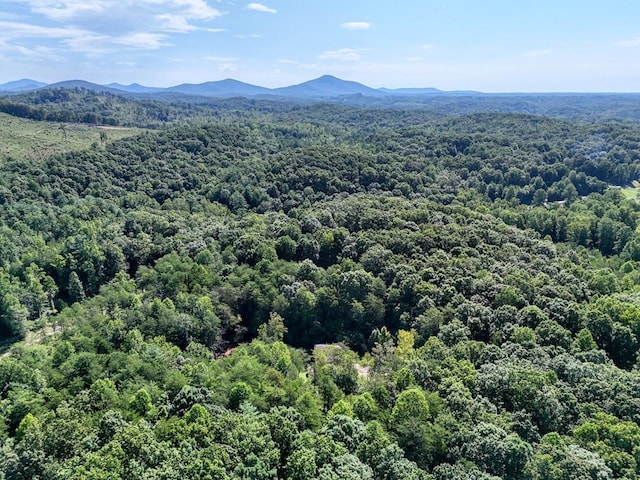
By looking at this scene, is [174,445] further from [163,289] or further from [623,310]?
[623,310]

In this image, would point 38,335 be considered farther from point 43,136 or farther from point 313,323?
point 43,136

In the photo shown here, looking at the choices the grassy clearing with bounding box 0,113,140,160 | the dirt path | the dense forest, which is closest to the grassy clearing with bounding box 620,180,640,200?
the dense forest

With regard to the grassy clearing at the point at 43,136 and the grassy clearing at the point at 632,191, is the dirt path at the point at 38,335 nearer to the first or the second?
the grassy clearing at the point at 43,136

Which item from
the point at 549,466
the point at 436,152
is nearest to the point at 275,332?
the point at 549,466

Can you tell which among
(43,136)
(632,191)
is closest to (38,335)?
(43,136)

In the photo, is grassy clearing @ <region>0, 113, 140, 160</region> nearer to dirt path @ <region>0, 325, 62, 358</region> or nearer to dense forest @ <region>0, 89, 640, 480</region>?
dense forest @ <region>0, 89, 640, 480</region>
